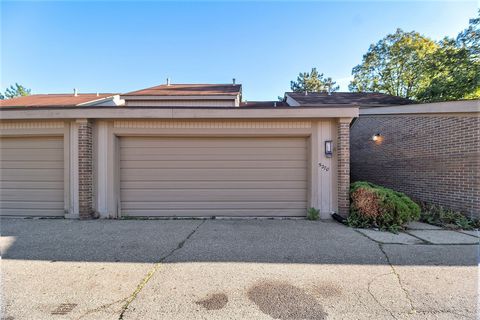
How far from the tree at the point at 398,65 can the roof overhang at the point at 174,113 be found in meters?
17.4

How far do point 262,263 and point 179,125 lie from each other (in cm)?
372

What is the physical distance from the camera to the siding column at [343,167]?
5281 mm

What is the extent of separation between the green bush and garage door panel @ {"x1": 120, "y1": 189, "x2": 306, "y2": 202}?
1243 mm

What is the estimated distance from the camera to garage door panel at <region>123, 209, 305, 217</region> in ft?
18.4

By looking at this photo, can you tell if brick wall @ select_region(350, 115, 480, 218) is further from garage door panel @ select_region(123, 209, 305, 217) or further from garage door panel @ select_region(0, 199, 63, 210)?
garage door panel @ select_region(0, 199, 63, 210)

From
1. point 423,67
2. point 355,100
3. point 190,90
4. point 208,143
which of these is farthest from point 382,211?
point 423,67

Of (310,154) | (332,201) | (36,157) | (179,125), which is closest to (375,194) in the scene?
(332,201)

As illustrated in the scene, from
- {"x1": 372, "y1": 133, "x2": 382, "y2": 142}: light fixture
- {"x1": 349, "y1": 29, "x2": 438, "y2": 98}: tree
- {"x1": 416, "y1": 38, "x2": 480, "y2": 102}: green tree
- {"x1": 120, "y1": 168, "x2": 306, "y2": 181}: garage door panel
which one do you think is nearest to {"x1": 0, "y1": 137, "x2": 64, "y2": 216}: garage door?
{"x1": 120, "y1": 168, "x2": 306, "y2": 181}: garage door panel

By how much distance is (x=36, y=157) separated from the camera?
222 inches

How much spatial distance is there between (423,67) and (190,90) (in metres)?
16.0

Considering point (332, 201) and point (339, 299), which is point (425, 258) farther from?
point (332, 201)

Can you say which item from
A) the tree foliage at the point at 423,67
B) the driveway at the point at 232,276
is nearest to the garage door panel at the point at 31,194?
the driveway at the point at 232,276

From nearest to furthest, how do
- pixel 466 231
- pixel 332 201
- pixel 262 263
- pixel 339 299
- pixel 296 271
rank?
pixel 339 299 → pixel 296 271 → pixel 262 263 → pixel 466 231 → pixel 332 201

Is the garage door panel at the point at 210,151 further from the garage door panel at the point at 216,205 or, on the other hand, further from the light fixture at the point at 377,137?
the light fixture at the point at 377,137
